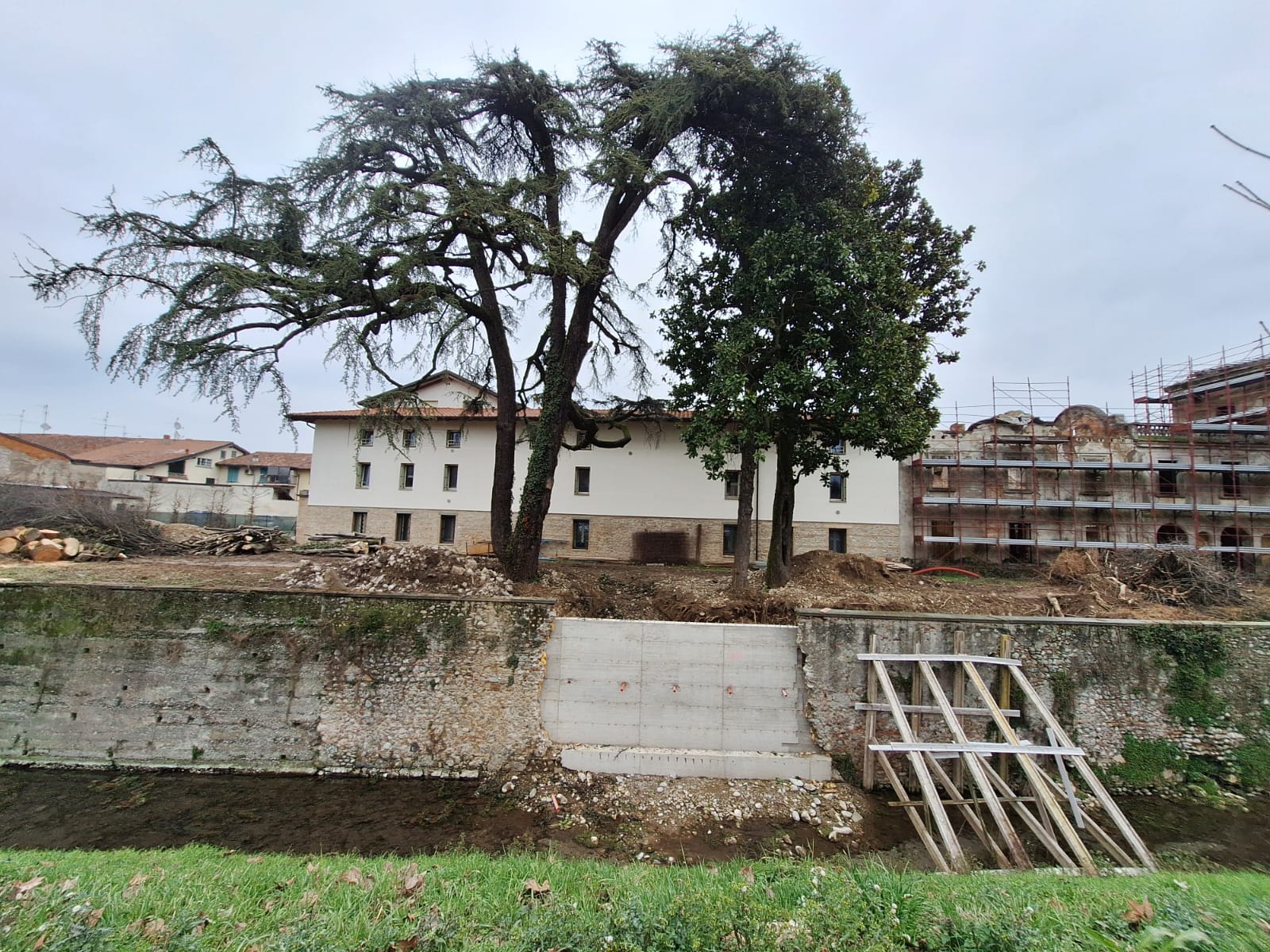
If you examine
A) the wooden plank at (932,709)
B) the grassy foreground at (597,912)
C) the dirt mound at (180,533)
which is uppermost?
the dirt mound at (180,533)

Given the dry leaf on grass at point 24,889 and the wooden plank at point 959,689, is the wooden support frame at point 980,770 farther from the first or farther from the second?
the dry leaf on grass at point 24,889

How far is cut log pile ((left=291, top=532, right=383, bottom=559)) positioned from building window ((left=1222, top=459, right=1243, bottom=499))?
31.3m

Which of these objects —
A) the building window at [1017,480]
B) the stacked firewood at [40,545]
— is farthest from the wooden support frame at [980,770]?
the stacked firewood at [40,545]

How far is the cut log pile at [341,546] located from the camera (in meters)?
18.3

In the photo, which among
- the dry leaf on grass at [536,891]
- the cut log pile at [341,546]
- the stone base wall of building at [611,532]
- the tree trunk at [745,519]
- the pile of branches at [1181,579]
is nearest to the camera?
the dry leaf on grass at [536,891]

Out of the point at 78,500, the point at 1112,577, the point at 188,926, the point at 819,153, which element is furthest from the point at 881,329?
the point at 78,500

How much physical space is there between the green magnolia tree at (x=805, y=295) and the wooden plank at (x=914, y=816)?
17.7 feet

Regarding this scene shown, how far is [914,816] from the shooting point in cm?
765

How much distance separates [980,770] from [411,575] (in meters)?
10.8

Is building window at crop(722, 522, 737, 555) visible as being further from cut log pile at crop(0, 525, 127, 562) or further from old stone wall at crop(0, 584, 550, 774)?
cut log pile at crop(0, 525, 127, 562)

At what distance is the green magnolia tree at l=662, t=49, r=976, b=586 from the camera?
12086mm

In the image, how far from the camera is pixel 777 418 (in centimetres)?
1270

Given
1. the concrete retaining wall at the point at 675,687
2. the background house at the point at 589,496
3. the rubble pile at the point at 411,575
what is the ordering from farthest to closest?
1. the background house at the point at 589,496
2. the rubble pile at the point at 411,575
3. the concrete retaining wall at the point at 675,687

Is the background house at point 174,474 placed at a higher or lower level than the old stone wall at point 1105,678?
higher
